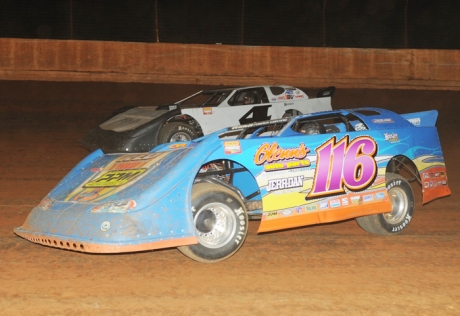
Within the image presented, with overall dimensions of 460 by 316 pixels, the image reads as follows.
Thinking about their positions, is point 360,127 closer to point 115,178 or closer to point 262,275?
point 262,275

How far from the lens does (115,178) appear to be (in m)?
5.64

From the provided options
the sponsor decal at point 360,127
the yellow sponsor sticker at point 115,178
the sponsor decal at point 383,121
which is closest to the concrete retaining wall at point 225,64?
the sponsor decal at point 360,127

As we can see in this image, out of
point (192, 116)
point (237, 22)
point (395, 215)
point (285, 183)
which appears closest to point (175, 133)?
point (192, 116)

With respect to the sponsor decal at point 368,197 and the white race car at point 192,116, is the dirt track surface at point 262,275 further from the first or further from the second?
the white race car at point 192,116

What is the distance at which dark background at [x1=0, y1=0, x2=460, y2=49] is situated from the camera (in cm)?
2044

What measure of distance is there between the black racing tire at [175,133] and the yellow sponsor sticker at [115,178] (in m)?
4.53

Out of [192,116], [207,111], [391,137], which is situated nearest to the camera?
[391,137]

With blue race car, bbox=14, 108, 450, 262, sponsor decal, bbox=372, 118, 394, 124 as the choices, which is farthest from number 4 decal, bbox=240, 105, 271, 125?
sponsor decal, bbox=372, 118, 394, 124

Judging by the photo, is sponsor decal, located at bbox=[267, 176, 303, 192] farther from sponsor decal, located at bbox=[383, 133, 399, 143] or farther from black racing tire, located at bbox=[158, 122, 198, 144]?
black racing tire, located at bbox=[158, 122, 198, 144]

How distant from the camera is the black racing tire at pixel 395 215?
654 centimetres

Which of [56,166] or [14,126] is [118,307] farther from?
[14,126]

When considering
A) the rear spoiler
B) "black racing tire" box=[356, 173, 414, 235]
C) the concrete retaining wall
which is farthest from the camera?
the concrete retaining wall

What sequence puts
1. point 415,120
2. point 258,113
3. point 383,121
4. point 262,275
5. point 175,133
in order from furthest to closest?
point 258,113 → point 175,133 → point 415,120 → point 383,121 → point 262,275

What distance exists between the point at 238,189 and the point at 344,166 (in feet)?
3.61
